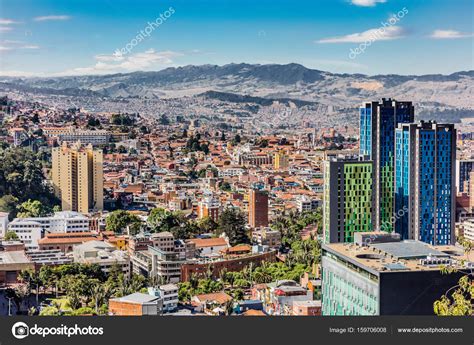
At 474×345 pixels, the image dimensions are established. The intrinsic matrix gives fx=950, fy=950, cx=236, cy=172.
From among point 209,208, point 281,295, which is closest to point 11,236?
point 209,208

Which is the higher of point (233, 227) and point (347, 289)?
point (347, 289)

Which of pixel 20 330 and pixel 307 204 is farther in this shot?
pixel 307 204

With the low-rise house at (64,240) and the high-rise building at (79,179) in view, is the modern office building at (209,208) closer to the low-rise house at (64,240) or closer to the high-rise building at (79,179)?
the high-rise building at (79,179)

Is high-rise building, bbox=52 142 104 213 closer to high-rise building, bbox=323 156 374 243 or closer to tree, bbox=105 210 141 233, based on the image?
tree, bbox=105 210 141 233

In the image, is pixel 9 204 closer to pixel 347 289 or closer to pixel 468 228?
pixel 468 228

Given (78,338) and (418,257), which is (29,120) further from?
(78,338)

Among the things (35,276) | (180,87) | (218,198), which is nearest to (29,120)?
(180,87)

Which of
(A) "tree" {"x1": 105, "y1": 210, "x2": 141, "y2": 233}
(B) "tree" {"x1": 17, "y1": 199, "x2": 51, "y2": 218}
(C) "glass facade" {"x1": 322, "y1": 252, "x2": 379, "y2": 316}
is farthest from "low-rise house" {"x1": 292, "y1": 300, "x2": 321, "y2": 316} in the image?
(B) "tree" {"x1": 17, "y1": 199, "x2": 51, "y2": 218}
